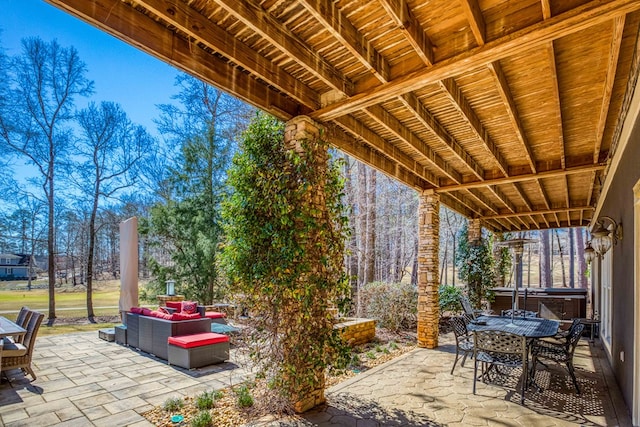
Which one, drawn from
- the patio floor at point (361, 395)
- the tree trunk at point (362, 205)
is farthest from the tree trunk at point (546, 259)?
the patio floor at point (361, 395)

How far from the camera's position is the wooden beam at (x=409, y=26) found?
2146 millimetres

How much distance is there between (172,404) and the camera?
367cm

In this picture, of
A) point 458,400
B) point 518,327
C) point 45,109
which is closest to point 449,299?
point 518,327

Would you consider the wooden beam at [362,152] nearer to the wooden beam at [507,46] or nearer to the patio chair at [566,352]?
the wooden beam at [507,46]

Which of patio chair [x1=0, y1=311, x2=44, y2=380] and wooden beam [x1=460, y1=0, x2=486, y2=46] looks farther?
patio chair [x1=0, y1=311, x2=44, y2=380]

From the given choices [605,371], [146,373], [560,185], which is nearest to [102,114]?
[146,373]

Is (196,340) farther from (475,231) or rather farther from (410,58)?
(475,231)

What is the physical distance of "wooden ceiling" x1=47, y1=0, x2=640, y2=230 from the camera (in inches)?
88.7

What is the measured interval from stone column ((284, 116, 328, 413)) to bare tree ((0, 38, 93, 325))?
9611 millimetres

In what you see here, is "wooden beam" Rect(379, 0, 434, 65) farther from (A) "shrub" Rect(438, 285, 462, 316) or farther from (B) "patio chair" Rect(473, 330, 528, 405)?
(A) "shrub" Rect(438, 285, 462, 316)

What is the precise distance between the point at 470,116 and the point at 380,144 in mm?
1196

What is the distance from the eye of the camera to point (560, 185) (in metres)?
7.04

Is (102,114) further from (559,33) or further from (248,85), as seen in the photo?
(559,33)

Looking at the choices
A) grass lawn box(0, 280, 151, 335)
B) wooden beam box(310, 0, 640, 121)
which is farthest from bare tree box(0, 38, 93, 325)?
wooden beam box(310, 0, 640, 121)
